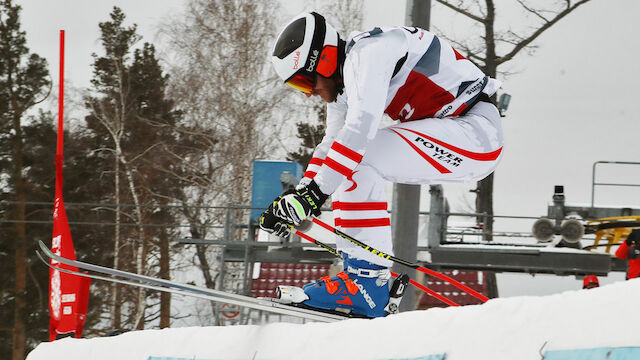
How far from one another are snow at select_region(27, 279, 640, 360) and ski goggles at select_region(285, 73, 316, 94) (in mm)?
966

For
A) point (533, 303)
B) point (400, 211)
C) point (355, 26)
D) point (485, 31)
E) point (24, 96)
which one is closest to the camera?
point (533, 303)

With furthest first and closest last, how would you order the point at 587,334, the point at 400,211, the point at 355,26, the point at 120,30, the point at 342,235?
the point at 120,30 → the point at 355,26 → the point at 400,211 → the point at 342,235 → the point at 587,334

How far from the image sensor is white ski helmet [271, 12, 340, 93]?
2783 millimetres

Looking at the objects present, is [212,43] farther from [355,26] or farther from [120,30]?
[120,30]

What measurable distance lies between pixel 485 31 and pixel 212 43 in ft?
26.9

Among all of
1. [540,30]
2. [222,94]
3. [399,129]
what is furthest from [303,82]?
[222,94]

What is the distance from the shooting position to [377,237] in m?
2.83

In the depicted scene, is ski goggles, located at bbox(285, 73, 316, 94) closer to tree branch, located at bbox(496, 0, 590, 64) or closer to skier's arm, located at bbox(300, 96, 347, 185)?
skier's arm, located at bbox(300, 96, 347, 185)

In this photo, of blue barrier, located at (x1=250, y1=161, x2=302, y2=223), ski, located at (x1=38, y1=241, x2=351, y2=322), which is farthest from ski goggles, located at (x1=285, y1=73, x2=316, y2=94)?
blue barrier, located at (x1=250, y1=161, x2=302, y2=223)

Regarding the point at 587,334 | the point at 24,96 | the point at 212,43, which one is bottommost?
the point at 587,334

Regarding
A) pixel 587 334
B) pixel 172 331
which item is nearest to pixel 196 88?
pixel 172 331

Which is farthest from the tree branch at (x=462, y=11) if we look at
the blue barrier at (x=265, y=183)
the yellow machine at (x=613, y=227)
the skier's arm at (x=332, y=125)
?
the skier's arm at (x=332, y=125)

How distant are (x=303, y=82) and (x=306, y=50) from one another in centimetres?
15

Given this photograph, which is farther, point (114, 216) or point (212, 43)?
point (114, 216)
